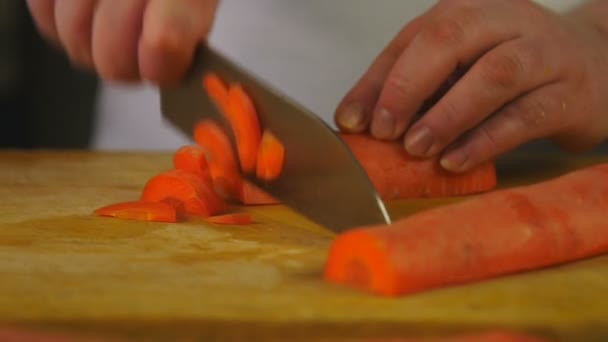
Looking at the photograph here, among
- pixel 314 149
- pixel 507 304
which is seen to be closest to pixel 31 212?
pixel 314 149

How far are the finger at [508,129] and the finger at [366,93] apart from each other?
0.18 metres

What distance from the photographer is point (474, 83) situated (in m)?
1.81

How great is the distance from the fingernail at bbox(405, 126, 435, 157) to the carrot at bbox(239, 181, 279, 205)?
0.92ft

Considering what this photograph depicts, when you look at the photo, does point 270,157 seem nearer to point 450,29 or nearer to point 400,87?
point 400,87

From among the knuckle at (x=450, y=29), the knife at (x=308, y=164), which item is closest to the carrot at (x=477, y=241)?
the knife at (x=308, y=164)

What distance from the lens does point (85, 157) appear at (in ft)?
7.60

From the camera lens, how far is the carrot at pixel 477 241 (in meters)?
1.25

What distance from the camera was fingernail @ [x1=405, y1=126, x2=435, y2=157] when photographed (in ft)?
5.92

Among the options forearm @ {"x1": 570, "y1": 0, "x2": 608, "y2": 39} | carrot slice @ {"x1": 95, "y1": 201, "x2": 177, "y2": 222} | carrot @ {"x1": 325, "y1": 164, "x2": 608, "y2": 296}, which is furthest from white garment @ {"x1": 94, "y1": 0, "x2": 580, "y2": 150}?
carrot @ {"x1": 325, "y1": 164, "x2": 608, "y2": 296}

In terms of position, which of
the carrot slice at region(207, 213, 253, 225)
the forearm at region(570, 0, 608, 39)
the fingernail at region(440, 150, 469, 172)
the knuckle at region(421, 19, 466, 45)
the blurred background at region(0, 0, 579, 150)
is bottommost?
the blurred background at region(0, 0, 579, 150)

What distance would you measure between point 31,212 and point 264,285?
0.63 metres

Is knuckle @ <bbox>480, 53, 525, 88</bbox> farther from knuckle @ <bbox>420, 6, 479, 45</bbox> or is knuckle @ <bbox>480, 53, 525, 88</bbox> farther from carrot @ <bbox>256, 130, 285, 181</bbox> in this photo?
A: carrot @ <bbox>256, 130, 285, 181</bbox>

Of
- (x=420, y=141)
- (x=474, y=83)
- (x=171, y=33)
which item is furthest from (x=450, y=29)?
(x=171, y=33)

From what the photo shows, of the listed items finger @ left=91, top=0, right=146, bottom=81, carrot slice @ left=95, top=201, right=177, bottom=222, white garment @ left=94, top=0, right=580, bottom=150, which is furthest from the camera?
white garment @ left=94, top=0, right=580, bottom=150
